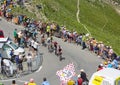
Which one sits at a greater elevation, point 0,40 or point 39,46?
point 0,40

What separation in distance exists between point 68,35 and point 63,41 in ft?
3.48

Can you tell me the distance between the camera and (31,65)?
41.9 meters

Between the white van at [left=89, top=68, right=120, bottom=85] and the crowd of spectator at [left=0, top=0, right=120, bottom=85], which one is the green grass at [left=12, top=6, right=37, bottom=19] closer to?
the crowd of spectator at [left=0, top=0, right=120, bottom=85]

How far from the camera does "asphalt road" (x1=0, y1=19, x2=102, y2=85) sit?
4038 cm

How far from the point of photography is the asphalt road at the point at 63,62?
132 ft

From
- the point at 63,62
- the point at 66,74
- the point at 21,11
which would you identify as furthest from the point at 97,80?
the point at 21,11

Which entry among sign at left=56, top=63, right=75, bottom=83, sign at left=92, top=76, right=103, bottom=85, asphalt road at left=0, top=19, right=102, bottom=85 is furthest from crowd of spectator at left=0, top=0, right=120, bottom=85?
sign at left=92, top=76, right=103, bottom=85

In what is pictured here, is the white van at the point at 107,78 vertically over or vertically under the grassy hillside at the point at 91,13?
over

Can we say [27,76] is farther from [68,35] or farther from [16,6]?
[16,6]

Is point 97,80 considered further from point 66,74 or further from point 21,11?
point 21,11

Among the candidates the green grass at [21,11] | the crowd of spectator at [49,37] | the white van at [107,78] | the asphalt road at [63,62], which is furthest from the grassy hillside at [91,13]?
the white van at [107,78]

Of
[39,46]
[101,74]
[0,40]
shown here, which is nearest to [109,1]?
[39,46]

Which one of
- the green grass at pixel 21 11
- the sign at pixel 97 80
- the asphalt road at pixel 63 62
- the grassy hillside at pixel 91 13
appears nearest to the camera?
the sign at pixel 97 80

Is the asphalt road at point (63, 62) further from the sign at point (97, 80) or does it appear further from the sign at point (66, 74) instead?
the sign at point (97, 80)
